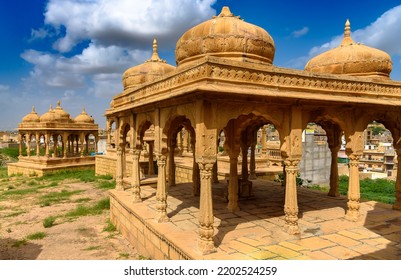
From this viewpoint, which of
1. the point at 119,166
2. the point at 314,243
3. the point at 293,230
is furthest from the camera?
the point at 119,166

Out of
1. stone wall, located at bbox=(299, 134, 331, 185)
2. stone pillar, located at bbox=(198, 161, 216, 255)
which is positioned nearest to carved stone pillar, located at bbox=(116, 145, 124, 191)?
stone pillar, located at bbox=(198, 161, 216, 255)

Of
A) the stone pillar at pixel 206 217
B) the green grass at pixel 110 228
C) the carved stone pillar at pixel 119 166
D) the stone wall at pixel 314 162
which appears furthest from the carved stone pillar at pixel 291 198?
the stone wall at pixel 314 162

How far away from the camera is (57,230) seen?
1077cm

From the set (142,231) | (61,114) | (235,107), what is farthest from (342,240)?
(61,114)

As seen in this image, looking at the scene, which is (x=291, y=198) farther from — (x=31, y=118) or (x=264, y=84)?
(x=31, y=118)

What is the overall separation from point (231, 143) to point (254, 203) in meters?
2.40

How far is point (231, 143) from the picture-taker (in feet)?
28.0

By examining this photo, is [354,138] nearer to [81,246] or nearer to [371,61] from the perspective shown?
[371,61]

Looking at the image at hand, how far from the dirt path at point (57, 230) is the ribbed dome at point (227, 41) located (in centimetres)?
574

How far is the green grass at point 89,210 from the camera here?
500 inches

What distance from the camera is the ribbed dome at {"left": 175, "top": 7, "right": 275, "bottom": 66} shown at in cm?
727

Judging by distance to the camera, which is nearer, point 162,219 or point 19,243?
point 162,219

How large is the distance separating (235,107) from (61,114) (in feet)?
91.9
